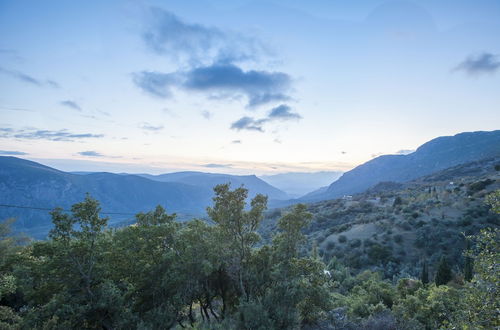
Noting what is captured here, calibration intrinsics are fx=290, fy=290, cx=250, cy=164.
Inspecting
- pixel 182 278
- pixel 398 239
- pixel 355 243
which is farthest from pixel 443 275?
pixel 182 278

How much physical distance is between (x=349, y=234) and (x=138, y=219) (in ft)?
112

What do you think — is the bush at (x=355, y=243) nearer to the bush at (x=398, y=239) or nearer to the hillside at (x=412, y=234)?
the hillside at (x=412, y=234)

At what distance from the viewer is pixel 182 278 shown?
12.7 m

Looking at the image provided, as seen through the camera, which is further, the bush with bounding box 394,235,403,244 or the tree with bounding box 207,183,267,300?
the bush with bounding box 394,235,403,244

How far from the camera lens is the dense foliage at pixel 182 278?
11734 mm

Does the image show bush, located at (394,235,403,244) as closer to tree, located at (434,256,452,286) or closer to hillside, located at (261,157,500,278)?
hillside, located at (261,157,500,278)

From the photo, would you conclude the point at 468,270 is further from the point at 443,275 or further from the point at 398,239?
the point at 398,239

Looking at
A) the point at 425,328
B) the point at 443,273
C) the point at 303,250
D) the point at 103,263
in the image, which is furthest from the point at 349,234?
the point at 103,263

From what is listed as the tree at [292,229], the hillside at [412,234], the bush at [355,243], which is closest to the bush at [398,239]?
the hillside at [412,234]

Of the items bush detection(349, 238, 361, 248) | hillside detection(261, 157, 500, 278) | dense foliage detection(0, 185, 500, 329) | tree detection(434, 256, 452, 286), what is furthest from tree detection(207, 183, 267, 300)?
bush detection(349, 238, 361, 248)

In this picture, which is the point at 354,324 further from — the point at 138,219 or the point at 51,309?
the point at 51,309

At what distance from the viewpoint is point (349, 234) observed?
4144cm

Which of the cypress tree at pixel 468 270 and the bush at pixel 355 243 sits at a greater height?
the cypress tree at pixel 468 270

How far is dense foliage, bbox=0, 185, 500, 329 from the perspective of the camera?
11734 millimetres
